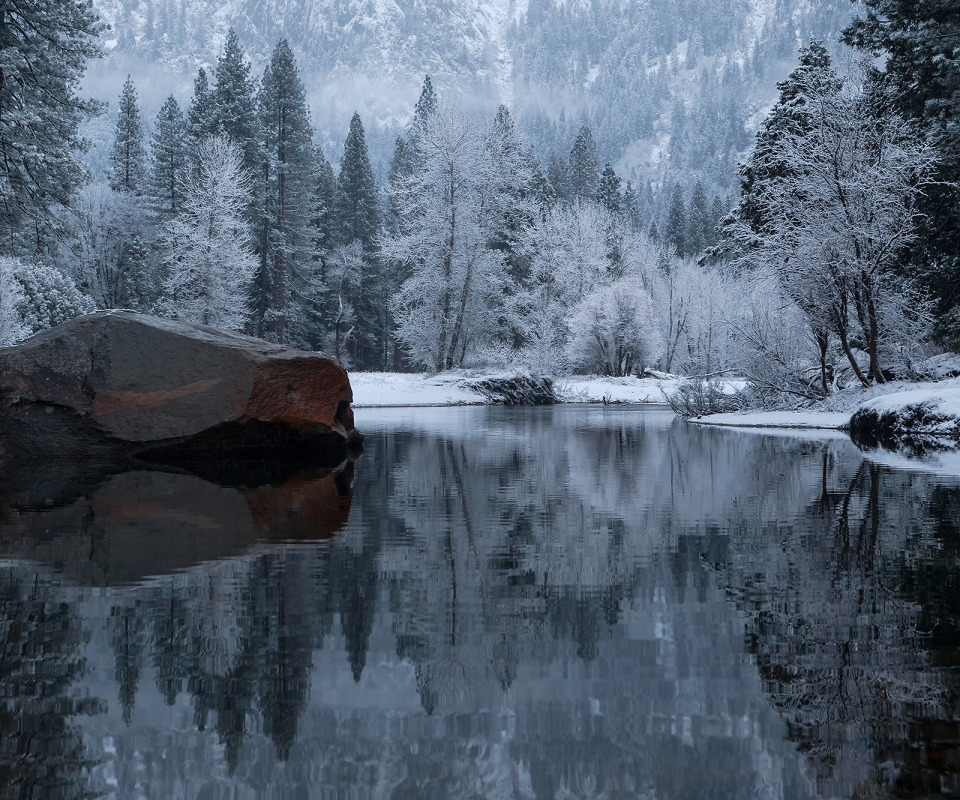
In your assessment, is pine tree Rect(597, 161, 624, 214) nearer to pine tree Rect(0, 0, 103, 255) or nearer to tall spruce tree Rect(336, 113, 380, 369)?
tall spruce tree Rect(336, 113, 380, 369)

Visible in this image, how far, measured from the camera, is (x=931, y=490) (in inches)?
275

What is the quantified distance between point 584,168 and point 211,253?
38396mm

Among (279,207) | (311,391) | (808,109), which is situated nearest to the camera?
(311,391)

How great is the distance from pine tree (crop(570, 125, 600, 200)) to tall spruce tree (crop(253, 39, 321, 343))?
2424 cm

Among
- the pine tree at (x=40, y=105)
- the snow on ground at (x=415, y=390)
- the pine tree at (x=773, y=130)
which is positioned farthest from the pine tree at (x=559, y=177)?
the pine tree at (x=40, y=105)

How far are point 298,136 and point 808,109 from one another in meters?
36.1

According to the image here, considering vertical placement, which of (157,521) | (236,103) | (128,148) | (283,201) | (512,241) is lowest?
(157,521)

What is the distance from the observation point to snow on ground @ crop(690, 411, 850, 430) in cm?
1723

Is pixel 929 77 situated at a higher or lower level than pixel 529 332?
higher

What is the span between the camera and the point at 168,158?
163ft

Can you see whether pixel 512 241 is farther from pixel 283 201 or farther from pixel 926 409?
pixel 926 409

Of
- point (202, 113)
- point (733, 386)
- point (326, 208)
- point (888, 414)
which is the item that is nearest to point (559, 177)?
point (326, 208)

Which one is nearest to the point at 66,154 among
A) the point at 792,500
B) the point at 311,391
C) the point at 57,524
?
the point at 311,391

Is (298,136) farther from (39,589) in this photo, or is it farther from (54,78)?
(39,589)
